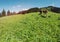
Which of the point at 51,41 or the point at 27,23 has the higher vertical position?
the point at 27,23

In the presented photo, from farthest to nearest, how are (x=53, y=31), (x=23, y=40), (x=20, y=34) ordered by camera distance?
(x=53, y=31) < (x=20, y=34) < (x=23, y=40)

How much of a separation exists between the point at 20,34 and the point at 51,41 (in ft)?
15.5

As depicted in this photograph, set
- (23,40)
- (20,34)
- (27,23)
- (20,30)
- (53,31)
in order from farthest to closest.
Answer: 1. (27,23)
2. (53,31)
3. (20,30)
4. (20,34)
5. (23,40)

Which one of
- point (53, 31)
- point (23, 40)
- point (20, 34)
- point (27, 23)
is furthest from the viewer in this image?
point (27, 23)

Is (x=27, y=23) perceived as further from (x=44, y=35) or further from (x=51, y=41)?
(x=51, y=41)

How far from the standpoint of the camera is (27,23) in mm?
28828

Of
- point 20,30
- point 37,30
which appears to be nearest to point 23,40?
point 20,30

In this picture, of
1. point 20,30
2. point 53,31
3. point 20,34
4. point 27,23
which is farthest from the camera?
point 27,23

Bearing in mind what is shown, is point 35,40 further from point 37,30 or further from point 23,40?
point 37,30

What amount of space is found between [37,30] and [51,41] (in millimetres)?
4289

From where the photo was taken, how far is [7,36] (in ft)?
71.1

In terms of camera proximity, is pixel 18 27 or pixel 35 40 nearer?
pixel 35 40

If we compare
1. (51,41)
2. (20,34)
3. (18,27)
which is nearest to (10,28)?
(18,27)

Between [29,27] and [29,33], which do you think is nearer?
[29,33]
